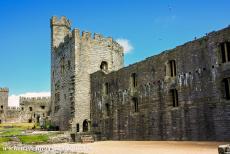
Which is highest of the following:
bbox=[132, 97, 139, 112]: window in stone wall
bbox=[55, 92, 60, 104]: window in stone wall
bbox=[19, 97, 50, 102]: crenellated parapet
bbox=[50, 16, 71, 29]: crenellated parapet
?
bbox=[50, 16, 71, 29]: crenellated parapet

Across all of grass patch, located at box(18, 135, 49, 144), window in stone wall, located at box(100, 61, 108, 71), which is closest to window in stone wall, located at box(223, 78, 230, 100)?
grass patch, located at box(18, 135, 49, 144)

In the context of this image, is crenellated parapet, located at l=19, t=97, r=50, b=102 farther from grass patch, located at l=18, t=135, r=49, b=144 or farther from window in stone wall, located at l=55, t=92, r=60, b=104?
grass patch, located at l=18, t=135, r=49, b=144

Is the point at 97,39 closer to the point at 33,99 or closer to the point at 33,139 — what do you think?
the point at 33,139

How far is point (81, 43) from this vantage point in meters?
37.2

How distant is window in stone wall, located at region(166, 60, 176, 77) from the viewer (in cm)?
2606

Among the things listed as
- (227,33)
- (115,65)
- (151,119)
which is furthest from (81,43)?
(227,33)

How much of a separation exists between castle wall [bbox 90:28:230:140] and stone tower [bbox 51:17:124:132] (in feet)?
7.12

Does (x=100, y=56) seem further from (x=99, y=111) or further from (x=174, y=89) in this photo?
(x=174, y=89)

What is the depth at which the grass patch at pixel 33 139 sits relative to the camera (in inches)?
1090

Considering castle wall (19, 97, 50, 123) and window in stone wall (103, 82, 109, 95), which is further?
castle wall (19, 97, 50, 123)

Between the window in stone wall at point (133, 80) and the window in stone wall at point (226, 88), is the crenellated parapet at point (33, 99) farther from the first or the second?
the window in stone wall at point (226, 88)

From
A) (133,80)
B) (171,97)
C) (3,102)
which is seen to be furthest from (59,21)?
(3,102)

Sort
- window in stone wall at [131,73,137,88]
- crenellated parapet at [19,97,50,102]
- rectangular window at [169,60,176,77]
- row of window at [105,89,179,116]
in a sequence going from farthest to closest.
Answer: crenellated parapet at [19,97,50,102] → window in stone wall at [131,73,137,88] → rectangular window at [169,60,176,77] → row of window at [105,89,179,116]

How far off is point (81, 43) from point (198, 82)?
17507mm
